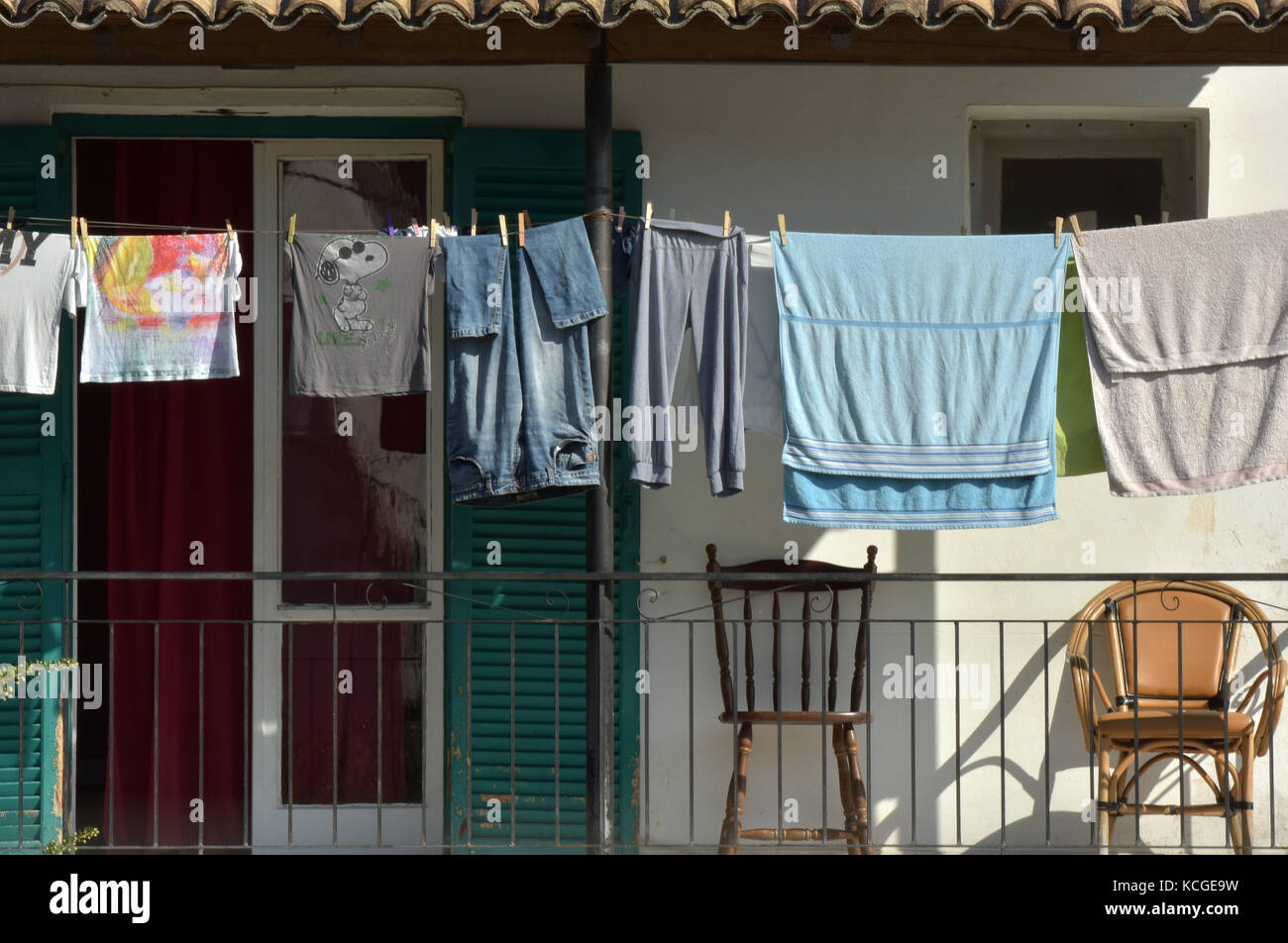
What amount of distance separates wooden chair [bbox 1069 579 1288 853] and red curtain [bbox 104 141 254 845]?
3531 mm

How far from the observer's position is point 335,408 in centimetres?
682

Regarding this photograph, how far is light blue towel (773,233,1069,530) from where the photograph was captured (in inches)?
226

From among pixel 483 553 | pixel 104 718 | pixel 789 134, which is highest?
pixel 789 134

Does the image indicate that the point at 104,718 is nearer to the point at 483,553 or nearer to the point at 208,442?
the point at 208,442

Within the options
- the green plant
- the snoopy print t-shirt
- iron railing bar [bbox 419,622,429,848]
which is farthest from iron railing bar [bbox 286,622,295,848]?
the snoopy print t-shirt

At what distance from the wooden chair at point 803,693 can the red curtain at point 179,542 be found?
6.71ft

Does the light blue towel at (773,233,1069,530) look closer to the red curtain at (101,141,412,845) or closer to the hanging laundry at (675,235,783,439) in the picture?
the hanging laundry at (675,235,783,439)

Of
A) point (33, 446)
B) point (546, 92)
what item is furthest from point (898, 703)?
point (33, 446)

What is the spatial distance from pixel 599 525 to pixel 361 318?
1.15 metres

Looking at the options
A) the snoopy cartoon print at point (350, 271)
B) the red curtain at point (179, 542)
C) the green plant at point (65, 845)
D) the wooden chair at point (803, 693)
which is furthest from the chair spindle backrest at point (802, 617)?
the green plant at point (65, 845)
